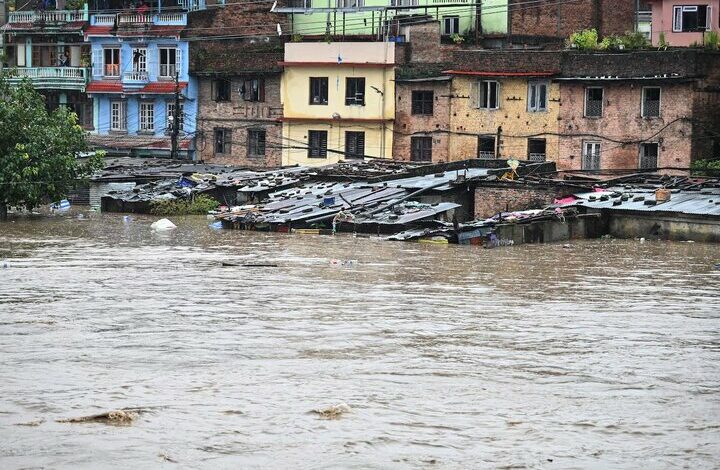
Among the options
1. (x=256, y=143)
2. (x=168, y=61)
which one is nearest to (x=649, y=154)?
(x=256, y=143)

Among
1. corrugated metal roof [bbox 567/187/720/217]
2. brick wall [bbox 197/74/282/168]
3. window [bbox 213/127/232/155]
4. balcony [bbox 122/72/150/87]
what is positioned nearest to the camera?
corrugated metal roof [bbox 567/187/720/217]

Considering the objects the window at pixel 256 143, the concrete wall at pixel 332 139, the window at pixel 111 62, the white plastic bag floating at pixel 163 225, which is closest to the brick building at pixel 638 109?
the concrete wall at pixel 332 139

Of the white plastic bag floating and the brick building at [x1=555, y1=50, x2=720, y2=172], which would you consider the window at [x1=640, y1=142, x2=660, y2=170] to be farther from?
the white plastic bag floating

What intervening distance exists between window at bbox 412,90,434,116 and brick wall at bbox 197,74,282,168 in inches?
209

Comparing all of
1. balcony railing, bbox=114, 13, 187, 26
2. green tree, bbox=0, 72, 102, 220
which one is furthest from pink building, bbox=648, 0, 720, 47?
green tree, bbox=0, 72, 102, 220

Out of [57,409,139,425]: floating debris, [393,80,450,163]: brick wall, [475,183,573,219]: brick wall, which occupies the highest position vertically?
[393,80,450,163]: brick wall

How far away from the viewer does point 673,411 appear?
14172 millimetres

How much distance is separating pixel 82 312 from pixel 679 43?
31.9 metres

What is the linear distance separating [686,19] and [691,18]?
0.19m

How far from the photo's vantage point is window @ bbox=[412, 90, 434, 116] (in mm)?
48906

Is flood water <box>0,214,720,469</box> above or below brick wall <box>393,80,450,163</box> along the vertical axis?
below

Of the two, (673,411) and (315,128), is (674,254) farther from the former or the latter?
(315,128)

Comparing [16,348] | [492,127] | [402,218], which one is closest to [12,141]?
[402,218]

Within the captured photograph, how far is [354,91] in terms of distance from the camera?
50.2 meters
